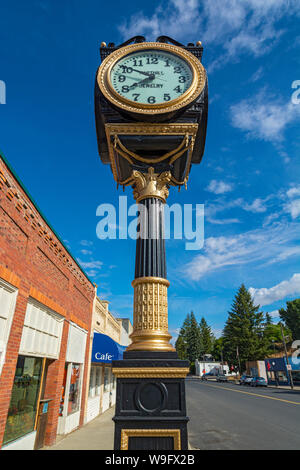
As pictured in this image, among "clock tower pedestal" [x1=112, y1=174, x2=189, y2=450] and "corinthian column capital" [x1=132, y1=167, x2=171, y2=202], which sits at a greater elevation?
"corinthian column capital" [x1=132, y1=167, x2=171, y2=202]

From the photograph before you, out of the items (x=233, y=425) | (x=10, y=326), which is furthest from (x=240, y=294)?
(x=10, y=326)

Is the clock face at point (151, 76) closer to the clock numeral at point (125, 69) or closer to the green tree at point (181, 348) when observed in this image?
the clock numeral at point (125, 69)

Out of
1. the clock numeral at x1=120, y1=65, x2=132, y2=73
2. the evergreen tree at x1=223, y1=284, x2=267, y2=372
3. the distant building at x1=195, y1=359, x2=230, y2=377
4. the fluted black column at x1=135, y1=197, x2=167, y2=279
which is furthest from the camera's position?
the distant building at x1=195, y1=359, x2=230, y2=377

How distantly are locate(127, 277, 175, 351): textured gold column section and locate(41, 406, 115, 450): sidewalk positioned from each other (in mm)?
6637

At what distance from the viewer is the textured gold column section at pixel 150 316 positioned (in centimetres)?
331

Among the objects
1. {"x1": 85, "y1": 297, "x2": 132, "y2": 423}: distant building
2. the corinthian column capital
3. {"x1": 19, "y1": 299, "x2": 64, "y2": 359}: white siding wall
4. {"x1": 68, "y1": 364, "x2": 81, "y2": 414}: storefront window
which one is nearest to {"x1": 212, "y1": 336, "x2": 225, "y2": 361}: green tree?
{"x1": 85, "y1": 297, "x2": 132, "y2": 423}: distant building

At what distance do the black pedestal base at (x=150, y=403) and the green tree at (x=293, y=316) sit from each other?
6844cm

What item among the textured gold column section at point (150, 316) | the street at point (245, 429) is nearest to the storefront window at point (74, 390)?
the street at point (245, 429)

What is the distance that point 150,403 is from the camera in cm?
300

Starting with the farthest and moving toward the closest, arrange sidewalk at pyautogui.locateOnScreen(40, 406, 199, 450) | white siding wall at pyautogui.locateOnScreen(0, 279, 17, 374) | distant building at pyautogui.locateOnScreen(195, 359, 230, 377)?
distant building at pyautogui.locateOnScreen(195, 359, 230, 377), sidewalk at pyautogui.locateOnScreen(40, 406, 199, 450), white siding wall at pyautogui.locateOnScreen(0, 279, 17, 374)

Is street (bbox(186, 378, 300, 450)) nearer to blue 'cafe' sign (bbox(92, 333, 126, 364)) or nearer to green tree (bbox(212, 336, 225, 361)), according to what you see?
blue 'cafe' sign (bbox(92, 333, 126, 364))

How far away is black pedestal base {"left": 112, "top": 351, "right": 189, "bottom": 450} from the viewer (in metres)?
2.90

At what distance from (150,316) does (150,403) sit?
90 centimetres
